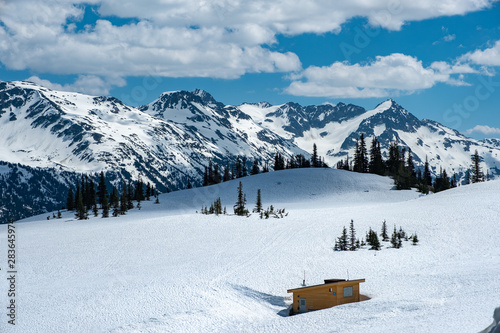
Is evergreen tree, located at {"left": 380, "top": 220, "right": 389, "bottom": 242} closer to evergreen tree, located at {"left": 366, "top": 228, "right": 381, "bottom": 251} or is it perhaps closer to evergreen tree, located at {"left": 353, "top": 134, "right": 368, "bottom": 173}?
evergreen tree, located at {"left": 366, "top": 228, "right": 381, "bottom": 251}

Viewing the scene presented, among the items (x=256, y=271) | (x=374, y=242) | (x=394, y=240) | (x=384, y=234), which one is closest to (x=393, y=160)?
(x=384, y=234)

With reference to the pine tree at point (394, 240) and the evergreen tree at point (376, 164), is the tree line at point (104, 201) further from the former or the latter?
the evergreen tree at point (376, 164)

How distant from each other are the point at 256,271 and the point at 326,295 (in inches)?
420

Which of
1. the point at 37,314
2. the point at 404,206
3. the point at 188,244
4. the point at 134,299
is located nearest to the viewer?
the point at 37,314

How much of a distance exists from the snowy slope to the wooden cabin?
1.72 meters

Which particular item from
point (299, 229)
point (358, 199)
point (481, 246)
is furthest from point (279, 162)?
point (481, 246)

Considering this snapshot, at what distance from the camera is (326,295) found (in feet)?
119

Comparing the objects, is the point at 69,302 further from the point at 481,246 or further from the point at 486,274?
the point at 481,246

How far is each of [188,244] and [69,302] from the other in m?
21.2

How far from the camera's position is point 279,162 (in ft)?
526

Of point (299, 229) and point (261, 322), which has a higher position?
point (299, 229)

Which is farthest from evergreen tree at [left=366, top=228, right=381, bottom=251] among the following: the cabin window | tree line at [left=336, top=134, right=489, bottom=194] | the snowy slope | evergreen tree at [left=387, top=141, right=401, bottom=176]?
evergreen tree at [left=387, top=141, right=401, bottom=176]

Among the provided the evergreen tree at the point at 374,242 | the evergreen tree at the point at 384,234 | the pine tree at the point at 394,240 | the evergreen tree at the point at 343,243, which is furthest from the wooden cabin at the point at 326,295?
the evergreen tree at the point at 384,234

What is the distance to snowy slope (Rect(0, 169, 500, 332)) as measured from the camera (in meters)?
31.9
